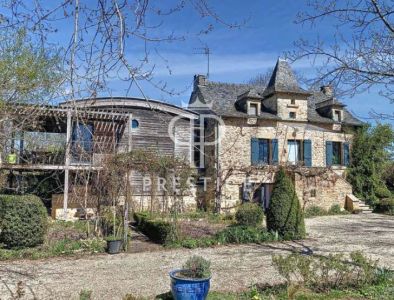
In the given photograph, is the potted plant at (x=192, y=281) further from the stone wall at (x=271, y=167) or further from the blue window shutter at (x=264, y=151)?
the blue window shutter at (x=264, y=151)

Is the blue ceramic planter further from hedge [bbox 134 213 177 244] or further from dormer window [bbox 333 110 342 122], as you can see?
dormer window [bbox 333 110 342 122]


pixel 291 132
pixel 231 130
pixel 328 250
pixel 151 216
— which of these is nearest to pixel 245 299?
pixel 328 250

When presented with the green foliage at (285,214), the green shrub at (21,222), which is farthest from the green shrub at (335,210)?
Result: the green shrub at (21,222)

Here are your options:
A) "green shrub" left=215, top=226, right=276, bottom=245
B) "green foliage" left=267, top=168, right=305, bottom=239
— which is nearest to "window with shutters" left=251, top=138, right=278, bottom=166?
"green foliage" left=267, top=168, right=305, bottom=239

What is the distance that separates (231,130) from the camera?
19.9m

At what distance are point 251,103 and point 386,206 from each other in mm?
9370

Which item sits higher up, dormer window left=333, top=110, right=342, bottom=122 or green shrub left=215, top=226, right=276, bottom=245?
dormer window left=333, top=110, right=342, bottom=122

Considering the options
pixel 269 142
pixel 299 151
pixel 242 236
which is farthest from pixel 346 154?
pixel 242 236

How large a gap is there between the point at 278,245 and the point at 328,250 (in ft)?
4.58

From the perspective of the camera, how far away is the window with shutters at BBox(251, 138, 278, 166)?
66.7 feet

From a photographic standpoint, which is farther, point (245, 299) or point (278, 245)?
point (278, 245)

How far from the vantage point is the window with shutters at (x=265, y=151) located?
20344 millimetres

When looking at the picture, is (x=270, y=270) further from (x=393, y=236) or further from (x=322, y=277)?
(x=393, y=236)

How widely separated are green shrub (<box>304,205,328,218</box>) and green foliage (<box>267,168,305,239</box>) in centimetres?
814
